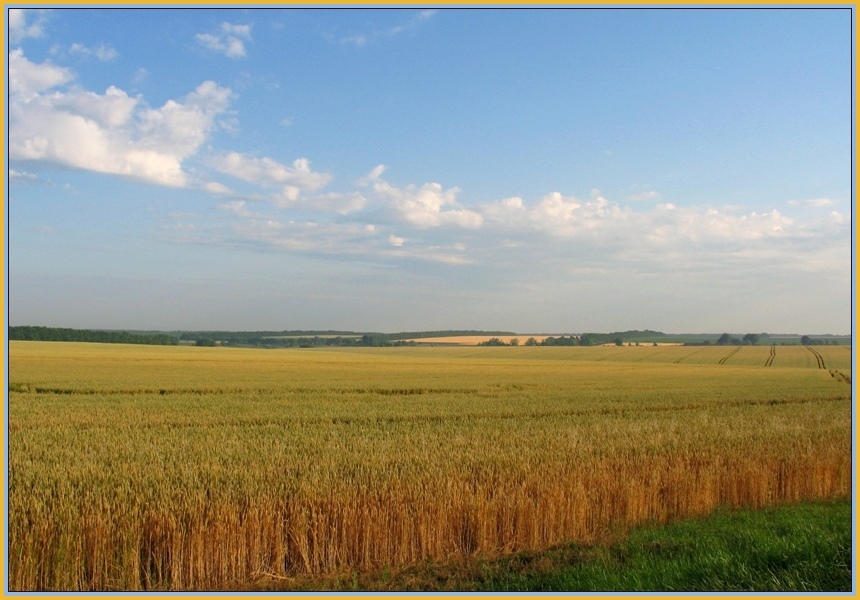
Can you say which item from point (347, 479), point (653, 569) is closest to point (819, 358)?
point (653, 569)

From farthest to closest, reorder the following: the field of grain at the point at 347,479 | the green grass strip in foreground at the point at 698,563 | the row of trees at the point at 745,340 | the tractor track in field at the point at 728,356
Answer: the tractor track in field at the point at 728,356 < the row of trees at the point at 745,340 < the field of grain at the point at 347,479 < the green grass strip in foreground at the point at 698,563

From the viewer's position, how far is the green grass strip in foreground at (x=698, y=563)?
254 inches

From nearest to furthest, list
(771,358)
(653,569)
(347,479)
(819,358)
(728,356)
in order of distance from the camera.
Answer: (653,569) < (347,479) < (819,358) < (771,358) < (728,356)

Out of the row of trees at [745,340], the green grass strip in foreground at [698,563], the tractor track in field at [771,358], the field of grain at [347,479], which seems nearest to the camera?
the green grass strip in foreground at [698,563]

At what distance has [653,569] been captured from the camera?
276 inches

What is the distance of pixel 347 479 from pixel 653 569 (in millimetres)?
5069

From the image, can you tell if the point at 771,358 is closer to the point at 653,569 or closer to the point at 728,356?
the point at 728,356

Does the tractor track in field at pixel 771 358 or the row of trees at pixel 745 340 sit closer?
the row of trees at pixel 745 340

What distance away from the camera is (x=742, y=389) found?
1423 inches

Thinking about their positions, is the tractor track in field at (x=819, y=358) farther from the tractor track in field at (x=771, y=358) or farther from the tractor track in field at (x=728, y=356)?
the tractor track in field at (x=728, y=356)

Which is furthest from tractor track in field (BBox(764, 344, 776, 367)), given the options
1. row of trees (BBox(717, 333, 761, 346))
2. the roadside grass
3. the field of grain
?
the roadside grass

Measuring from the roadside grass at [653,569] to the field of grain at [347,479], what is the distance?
0.35m

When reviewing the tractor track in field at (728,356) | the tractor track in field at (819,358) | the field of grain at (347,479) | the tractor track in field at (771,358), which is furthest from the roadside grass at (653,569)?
Answer: the tractor track in field at (728,356)

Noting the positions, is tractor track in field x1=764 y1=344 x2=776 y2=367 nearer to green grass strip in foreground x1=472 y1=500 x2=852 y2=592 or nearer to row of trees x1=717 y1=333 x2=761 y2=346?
row of trees x1=717 y1=333 x2=761 y2=346
